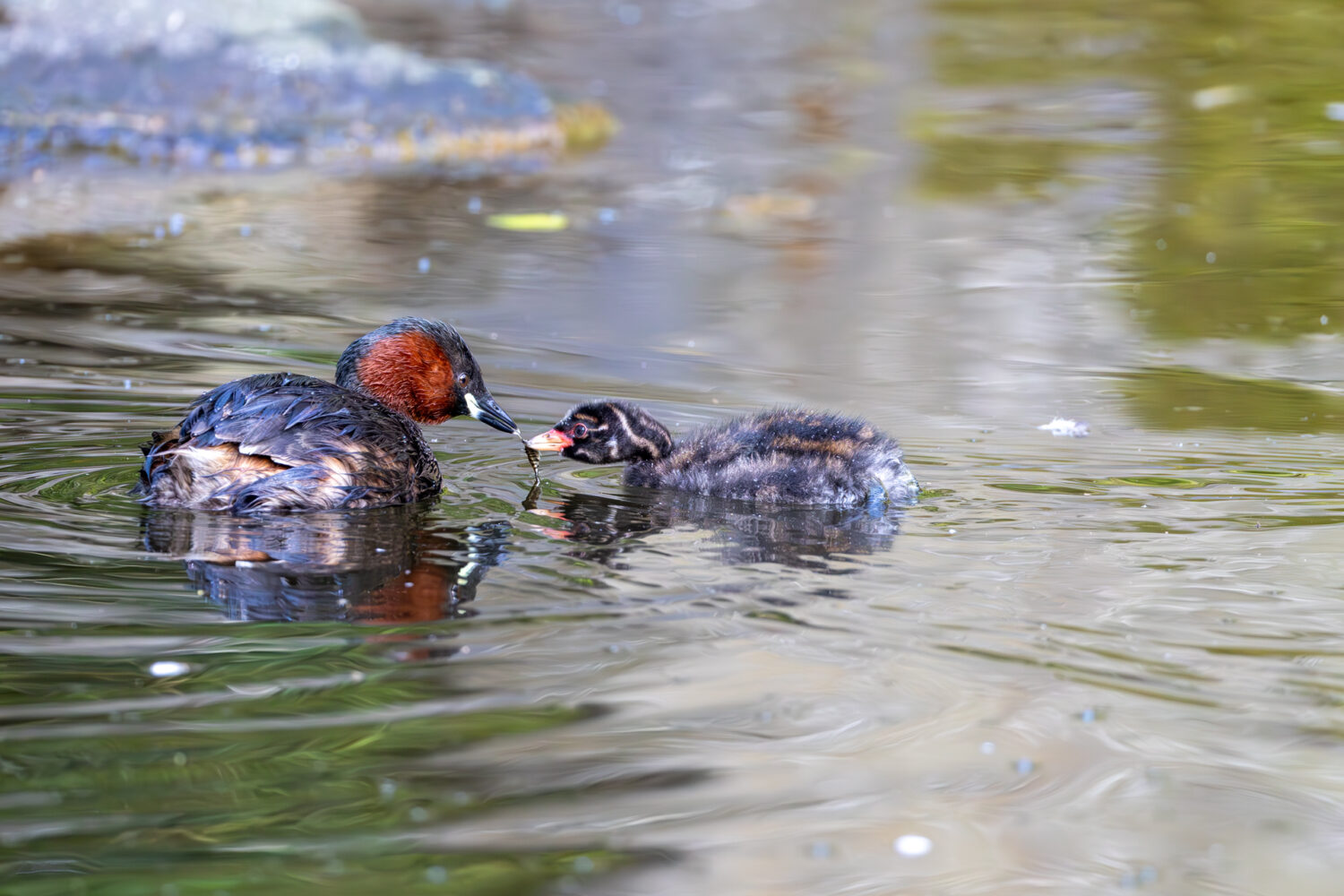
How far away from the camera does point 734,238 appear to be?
479 inches

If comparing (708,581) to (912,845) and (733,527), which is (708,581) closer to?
(733,527)

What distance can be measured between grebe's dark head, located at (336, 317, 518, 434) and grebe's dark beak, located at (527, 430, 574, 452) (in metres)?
0.22

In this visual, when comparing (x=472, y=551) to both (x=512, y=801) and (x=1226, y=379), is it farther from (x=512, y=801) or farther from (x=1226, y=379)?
(x=1226, y=379)

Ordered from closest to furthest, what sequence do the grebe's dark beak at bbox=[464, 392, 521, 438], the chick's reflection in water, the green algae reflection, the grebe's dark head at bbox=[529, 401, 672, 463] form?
the chick's reflection in water → the grebe's dark head at bbox=[529, 401, 672, 463] → the grebe's dark beak at bbox=[464, 392, 521, 438] → the green algae reflection

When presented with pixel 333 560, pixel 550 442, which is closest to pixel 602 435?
pixel 550 442

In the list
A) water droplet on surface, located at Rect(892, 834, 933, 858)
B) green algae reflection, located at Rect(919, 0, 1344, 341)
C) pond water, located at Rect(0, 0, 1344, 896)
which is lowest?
water droplet on surface, located at Rect(892, 834, 933, 858)

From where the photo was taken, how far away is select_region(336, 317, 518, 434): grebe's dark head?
6953 millimetres

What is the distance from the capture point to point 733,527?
20.2 ft

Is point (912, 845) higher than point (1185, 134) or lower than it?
lower

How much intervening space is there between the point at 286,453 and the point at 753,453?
1.79 m

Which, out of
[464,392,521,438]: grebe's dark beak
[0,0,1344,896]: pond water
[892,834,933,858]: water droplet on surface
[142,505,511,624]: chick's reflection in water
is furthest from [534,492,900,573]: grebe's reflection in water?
[892,834,933,858]: water droplet on surface

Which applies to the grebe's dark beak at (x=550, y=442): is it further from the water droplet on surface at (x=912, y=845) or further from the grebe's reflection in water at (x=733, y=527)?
the water droplet on surface at (x=912, y=845)

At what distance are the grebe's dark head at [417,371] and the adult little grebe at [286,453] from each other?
461 millimetres

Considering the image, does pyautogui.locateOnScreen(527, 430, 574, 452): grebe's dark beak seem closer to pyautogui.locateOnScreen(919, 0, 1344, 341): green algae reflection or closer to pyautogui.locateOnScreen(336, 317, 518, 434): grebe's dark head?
pyautogui.locateOnScreen(336, 317, 518, 434): grebe's dark head
